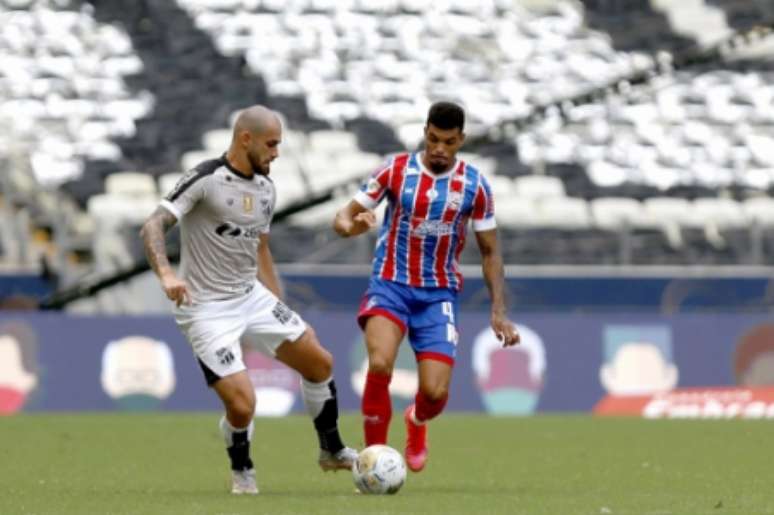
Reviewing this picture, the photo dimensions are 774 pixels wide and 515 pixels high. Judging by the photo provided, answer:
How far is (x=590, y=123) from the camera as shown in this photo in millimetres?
28344

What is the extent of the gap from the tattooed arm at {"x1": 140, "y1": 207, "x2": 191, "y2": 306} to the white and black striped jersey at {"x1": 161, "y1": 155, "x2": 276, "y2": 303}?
8.3 inches

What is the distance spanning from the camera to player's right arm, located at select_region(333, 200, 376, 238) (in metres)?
9.97

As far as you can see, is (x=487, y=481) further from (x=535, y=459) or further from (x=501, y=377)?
(x=501, y=377)

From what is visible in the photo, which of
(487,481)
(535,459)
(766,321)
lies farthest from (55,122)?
(487,481)

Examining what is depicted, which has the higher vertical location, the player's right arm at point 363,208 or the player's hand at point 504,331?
the player's right arm at point 363,208

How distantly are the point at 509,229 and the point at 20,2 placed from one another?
8.59 m

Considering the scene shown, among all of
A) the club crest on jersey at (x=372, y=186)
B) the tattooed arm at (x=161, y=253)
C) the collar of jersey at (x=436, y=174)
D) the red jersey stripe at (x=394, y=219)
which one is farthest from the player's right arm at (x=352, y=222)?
the tattooed arm at (x=161, y=253)

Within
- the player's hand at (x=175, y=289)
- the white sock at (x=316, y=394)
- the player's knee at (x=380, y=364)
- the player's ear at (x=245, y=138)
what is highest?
the player's ear at (x=245, y=138)

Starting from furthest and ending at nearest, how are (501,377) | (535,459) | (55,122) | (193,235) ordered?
(55,122)
(501,377)
(535,459)
(193,235)

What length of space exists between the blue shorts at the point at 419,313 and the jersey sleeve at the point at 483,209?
0.41m

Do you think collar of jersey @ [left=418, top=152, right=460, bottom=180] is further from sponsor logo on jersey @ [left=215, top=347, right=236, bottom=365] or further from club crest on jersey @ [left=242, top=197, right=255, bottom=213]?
sponsor logo on jersey @ [left=215, top=347, right=236, bottom=365]

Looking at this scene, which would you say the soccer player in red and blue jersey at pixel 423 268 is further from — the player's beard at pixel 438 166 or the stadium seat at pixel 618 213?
the stadium seat at pixel 618 213

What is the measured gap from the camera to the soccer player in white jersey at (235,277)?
10156 millimetres

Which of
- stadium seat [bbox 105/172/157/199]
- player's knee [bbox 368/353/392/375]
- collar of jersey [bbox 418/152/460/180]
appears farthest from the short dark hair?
stadium seat [bbox 105/172/157/199]
